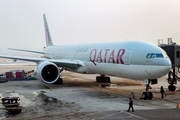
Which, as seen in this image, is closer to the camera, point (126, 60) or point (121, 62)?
point (126, 60)

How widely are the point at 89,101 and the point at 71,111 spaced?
9.22 ft

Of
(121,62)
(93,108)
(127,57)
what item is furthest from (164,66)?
(93,108)

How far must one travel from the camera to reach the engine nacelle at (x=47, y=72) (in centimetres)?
1914

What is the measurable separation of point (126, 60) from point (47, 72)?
7868 millimetres

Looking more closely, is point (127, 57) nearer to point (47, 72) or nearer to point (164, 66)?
point (164, 66)

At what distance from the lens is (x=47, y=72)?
20.4m

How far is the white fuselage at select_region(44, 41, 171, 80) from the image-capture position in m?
14.6

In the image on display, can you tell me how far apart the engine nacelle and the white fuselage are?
9.70 ft

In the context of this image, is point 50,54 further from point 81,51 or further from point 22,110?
point 22,110

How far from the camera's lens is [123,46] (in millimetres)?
17234

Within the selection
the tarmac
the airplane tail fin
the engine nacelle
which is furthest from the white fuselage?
the airplane tail fin

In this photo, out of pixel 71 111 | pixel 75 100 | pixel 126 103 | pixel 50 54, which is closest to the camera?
pixel 71 111

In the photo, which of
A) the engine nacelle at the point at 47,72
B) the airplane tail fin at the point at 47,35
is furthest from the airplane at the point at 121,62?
the airplane tail fin at the point at 47,35

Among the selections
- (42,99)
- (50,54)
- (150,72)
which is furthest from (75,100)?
(50,54)
